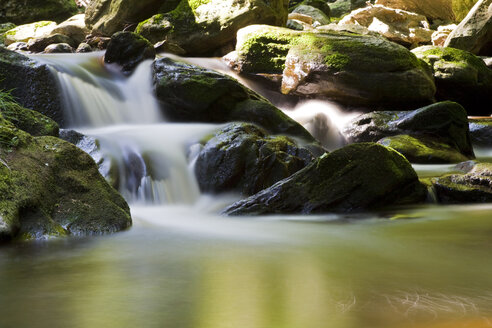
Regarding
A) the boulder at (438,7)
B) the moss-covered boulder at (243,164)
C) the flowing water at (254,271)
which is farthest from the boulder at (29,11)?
the flowing water at (254,271)

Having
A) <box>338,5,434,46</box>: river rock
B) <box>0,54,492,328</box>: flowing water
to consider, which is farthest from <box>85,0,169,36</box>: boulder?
<box>0,54,492,328</box>: flowing water

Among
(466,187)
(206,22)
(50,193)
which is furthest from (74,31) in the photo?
(466,187)

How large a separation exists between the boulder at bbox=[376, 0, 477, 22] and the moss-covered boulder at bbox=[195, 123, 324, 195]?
18012 millimetres

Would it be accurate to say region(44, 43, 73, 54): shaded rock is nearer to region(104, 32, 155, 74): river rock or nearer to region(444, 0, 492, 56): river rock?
region(104, 32, 155, 74): river rock

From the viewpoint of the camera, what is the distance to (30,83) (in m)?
8.52

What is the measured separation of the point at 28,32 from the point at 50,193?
16.7 m

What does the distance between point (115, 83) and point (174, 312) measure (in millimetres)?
8367

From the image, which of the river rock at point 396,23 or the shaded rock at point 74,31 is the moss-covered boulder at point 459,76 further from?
the shaded rock at point 74,31

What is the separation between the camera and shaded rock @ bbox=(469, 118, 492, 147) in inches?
424

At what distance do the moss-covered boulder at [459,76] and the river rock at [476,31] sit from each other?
323 centimetres

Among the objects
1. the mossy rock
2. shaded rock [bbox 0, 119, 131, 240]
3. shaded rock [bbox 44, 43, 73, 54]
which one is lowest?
the mossy rock

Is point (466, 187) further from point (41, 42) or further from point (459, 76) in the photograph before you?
point (41, 42)

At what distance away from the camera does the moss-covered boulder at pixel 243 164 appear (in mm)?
6371

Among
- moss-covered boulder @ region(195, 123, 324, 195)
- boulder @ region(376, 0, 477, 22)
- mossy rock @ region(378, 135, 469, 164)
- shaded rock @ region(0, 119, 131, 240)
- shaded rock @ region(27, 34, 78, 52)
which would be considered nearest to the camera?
shaded rock @ region(0, 119, 131, 240)
